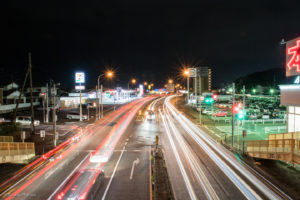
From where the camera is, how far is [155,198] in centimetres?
1134

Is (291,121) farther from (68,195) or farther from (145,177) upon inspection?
(68,195)

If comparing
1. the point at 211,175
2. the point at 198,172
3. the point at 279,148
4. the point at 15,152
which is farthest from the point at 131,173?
the point at 279,148

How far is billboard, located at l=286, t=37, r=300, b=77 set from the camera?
1817 centimetres

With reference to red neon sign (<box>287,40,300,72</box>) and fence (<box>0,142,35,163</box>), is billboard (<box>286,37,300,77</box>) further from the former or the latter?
Result: fence (<box>0,142,35,163</box>)

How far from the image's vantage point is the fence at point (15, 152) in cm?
1701

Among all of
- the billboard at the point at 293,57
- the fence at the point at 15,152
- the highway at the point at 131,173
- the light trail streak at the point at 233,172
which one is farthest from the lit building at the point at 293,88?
the fence at the point at 15,152

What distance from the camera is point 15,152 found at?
1820 centimetres

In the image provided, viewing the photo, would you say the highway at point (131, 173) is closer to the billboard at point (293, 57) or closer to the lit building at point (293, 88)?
the lit building at point (293, 88)

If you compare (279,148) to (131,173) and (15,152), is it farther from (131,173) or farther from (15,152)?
(15,152)

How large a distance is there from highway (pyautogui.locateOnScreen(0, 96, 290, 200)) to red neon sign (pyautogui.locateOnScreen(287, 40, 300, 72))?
9.69 meters

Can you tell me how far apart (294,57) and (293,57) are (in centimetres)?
13

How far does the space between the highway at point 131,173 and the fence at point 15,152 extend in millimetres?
1349

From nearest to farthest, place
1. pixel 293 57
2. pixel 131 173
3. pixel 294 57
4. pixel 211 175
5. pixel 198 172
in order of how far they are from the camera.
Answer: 1. pixel 211 175
2. pixel 131 173
3. pixel 198 172
4. pixel 294 57
5. pixel 293 57

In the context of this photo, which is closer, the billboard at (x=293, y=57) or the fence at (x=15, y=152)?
the fence at (x=15, y=152)
